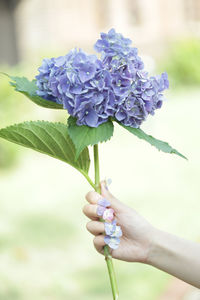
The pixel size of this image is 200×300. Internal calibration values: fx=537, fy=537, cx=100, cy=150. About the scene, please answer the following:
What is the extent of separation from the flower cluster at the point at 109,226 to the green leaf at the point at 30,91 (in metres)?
0.30

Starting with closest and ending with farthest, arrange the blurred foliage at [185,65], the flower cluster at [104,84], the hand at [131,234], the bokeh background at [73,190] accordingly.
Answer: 1. the flower cluster at [104,84]
2. the hand at [131,234]
3. the bokeh background at [73,190]
4. the blurred foliage at [185,65]

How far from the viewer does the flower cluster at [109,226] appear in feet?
4.71

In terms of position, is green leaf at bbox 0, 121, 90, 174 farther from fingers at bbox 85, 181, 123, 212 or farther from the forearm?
the forearm

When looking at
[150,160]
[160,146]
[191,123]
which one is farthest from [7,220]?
[191,123]

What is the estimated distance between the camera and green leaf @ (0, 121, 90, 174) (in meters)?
1.36

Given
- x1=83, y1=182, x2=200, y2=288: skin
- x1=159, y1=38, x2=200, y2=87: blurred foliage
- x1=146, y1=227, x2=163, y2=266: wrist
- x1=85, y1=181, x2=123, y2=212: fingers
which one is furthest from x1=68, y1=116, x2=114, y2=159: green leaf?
x1=159, y1=38, x2=200, y2=87: blurred foliage

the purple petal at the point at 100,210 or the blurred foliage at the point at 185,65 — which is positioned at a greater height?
the purple petal at the point at 100,210

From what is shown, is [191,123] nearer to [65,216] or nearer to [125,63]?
[65,216]

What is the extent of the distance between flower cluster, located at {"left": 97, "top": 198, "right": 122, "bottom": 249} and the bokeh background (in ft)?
6.19

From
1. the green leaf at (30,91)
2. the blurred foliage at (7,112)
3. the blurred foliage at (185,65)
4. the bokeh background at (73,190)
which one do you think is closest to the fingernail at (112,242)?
the green leaf at (30,91)

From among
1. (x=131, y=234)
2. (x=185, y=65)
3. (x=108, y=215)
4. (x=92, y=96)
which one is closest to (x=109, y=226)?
(x=108, y=215)

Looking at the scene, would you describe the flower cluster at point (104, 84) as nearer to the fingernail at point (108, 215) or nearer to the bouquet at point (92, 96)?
the bouquet at point (92, 96)

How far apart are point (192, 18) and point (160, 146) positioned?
1551 centimetres

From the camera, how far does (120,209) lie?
1640 mm
